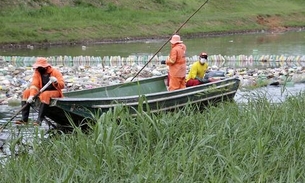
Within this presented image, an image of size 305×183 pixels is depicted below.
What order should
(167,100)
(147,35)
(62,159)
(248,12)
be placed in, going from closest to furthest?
(62,159) < (167,100) < (147,35) < (248,12)

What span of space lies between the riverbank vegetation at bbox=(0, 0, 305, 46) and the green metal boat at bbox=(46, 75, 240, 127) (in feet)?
68.2

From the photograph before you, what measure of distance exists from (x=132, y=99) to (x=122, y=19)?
30.4 m

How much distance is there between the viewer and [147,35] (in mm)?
39750

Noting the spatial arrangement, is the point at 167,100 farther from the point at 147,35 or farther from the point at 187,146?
the point at 147,35

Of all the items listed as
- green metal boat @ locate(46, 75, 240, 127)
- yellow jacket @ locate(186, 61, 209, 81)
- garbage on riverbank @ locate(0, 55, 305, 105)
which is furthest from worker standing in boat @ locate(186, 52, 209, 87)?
garbage on riverbank @ locate(0, 55, 305, 105)

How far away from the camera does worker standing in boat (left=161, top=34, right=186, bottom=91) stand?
12.9 metres

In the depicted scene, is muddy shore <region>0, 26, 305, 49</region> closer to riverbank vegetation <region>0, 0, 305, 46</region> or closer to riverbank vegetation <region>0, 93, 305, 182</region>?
riverbank vegetation <region>0, 0, 305, 46</region>

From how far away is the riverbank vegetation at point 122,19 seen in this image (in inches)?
1395

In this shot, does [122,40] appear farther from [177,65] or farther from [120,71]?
[177,65]

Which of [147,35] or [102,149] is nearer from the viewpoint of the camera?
[102,149]

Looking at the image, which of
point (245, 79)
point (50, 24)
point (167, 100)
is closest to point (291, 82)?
point (245, 79)

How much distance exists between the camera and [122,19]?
→ 1613 inches

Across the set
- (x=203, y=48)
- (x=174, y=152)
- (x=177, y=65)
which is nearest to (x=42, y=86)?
(x=177, y=65)

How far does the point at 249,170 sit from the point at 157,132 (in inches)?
65.0
